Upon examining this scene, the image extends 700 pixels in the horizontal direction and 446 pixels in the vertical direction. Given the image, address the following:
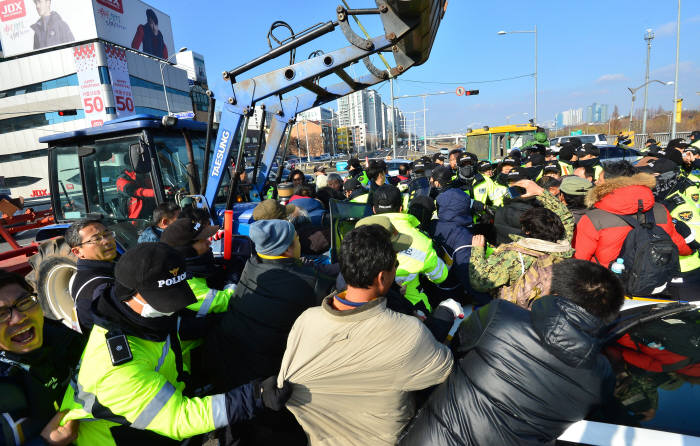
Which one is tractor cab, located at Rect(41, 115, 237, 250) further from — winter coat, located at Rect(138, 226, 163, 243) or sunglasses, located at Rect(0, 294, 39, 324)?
sunglasses, located at Rect(0, 294, 39, 324)

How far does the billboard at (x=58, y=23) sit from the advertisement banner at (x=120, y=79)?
1811mm

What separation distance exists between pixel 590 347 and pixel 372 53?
370 centimetres

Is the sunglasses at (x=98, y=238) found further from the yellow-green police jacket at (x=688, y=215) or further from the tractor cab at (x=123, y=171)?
the yellow-green police jacket at (x=688, y=215)

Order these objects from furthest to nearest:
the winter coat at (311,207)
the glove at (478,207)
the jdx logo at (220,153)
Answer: the glove at (478,207), the winter coat at (311,207), the jdx logo at (220,153)

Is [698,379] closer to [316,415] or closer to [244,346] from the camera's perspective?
[316,415]

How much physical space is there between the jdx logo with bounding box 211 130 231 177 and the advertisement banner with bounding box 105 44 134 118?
4273 cm

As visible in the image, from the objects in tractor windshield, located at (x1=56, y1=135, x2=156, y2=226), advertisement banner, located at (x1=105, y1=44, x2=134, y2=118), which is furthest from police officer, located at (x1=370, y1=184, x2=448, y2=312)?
advertisement banner, located at (x1=105, y1=44, x2=134, y2=118)

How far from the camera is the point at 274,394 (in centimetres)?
177

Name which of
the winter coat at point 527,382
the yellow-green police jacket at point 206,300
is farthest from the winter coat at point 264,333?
the winter coat at point 527,382

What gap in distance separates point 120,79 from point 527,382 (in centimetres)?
5089

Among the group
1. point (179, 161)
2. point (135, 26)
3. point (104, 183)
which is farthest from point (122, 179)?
point (135, 26)

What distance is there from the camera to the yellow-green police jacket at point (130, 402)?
63.6 inches

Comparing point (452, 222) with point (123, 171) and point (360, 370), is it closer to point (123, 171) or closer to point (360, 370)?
point (360, 370)

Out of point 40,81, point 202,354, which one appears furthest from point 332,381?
point 40,81
